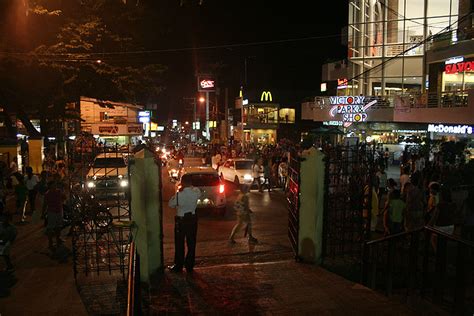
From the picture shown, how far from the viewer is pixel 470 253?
18.2 feet

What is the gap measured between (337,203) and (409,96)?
69.1 feet

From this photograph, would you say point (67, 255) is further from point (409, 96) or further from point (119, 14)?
point (409, 96)

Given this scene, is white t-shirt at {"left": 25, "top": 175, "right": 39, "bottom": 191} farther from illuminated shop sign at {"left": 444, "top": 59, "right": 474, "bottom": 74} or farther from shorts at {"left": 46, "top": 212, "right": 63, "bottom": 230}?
illuminated shop sign at {"left": 444, "top": 59, "right": 474, "bottom": 74}

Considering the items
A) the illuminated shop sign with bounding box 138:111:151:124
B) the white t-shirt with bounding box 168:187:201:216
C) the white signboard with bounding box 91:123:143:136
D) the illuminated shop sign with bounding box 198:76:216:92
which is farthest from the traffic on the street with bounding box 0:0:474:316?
the illuminated shop sign with bounding box 198:76:216:92

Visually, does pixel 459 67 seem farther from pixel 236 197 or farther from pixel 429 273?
pixel 429 273

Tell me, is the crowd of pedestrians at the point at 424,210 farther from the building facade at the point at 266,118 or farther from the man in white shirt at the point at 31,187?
the building facade at the point at 266,118

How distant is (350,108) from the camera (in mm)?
32500

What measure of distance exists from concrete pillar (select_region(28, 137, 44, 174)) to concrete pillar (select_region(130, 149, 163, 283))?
1769 cm

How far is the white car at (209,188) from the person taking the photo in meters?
14.7

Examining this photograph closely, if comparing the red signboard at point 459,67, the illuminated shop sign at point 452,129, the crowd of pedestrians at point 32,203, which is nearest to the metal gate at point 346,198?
the crowd of pedestrians at point 32,203

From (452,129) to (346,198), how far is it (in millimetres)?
17046

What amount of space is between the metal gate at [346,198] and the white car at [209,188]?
5773 mm

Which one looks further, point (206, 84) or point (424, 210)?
point (206, 84)

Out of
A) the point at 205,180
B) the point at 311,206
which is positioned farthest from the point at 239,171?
the point at 311,206
